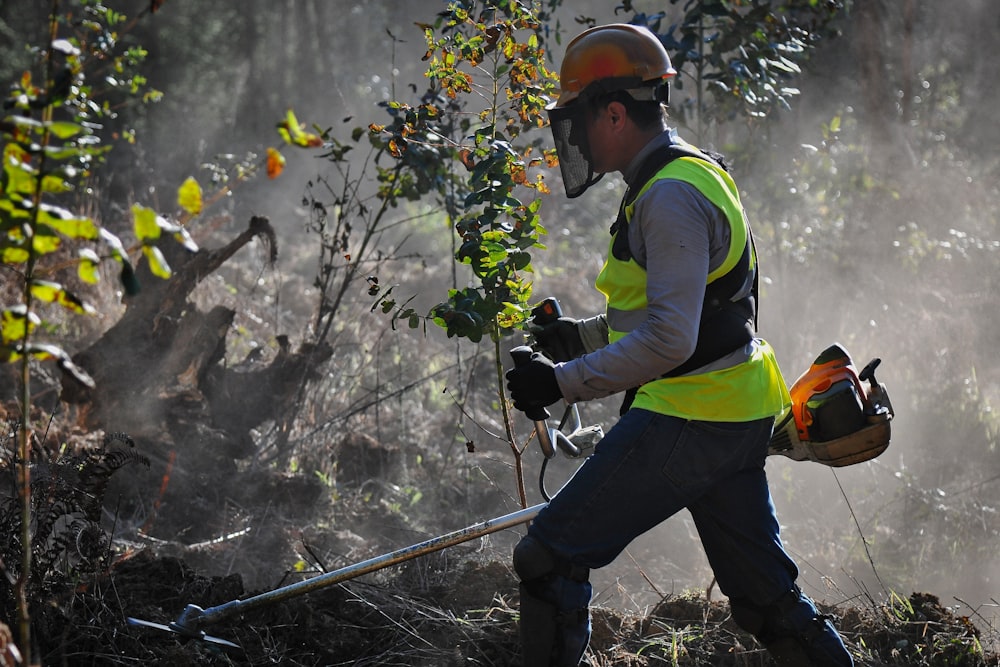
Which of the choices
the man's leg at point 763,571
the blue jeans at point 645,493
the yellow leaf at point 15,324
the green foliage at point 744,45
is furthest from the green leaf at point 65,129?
the green foliage at point 744,45

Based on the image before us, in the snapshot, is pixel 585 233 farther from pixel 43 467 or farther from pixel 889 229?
pixel 43 467

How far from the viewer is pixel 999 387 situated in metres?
6.55

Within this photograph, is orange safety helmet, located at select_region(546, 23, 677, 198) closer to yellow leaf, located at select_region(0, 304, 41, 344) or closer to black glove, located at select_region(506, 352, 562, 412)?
black glove, located at select_region(506, 352, 562, 412)

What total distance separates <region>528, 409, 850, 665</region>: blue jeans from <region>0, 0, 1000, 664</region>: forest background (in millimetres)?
1012

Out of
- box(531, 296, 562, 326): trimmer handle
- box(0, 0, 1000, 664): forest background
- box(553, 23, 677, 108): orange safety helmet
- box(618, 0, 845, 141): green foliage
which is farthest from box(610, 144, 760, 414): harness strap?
box(618, 0, 845, 141): green foliage

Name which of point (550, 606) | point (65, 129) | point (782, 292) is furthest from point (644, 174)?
point (782, 292)

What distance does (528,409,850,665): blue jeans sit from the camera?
2.44m

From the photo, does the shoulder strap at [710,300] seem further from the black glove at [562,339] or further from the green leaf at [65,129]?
the green leaf at [65,129]

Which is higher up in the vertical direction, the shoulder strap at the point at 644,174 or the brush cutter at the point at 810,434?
the shoulder strap at the point at 644,174

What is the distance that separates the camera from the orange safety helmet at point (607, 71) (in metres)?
2.59

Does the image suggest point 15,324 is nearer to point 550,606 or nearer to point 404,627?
point 550,606

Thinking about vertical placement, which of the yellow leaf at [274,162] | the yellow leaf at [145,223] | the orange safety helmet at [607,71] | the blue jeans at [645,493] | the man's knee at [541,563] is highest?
the orange safety helmet at [607,71]

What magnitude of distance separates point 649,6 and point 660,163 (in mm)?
13073

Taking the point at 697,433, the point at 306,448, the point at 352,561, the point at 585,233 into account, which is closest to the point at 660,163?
the point at 697,433
